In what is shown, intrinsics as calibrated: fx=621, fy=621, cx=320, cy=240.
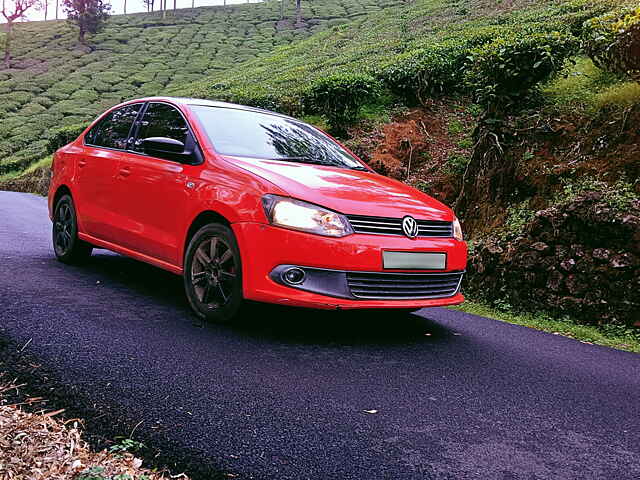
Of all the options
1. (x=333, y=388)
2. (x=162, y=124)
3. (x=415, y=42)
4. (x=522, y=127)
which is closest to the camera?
(x=333, y=388)

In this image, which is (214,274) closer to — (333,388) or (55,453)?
(333,388)

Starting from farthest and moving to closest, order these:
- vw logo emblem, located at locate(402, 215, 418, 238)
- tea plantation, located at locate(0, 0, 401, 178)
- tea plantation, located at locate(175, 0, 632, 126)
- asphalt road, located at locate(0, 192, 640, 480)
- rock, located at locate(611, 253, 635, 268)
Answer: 1. tea plantation, located at locate(0, 0, 401, 178)
2. tea plantation, located at locate(175, 0, 632, 126)
3. rock, located at locate(611, 253, 635, 268)
4. vw logo emblem, located at locate(402, 215, 418, 238)
5. asphalt road, located at locate(0, 192, 640, 480)

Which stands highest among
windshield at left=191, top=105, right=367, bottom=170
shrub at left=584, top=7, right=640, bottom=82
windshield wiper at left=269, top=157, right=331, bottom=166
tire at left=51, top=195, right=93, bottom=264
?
shrub at left=584, top=7, right=640, bottom=82

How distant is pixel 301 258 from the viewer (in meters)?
4.03

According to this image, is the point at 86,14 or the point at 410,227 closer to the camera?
the point at 410,227

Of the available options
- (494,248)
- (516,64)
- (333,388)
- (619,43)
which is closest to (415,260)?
(333,388)

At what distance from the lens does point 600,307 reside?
560cm

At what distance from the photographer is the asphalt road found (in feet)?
8.67

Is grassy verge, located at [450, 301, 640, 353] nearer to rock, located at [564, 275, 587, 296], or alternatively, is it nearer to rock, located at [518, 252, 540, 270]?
rock, located at [564, 275, 587, 296]

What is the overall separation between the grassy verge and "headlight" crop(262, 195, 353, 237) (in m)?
2.51

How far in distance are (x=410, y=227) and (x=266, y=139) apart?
1612 mm

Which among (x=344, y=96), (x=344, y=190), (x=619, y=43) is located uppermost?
(x=619, y=43)

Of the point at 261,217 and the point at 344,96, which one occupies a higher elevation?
the point at 344,96

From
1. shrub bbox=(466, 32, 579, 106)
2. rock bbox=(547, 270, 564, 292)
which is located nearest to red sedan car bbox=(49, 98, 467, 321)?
rock bbox=(547, 270, 564, 292)
